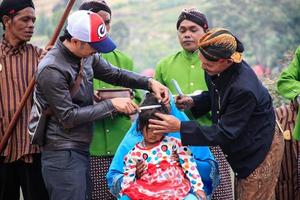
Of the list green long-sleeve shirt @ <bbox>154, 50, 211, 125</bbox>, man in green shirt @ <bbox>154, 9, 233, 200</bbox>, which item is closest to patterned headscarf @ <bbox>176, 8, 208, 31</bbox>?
man in green shirt @ <bbox>154, 9, 233, 200</bbox>

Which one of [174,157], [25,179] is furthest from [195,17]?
[25,179]

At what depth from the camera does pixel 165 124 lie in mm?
4430

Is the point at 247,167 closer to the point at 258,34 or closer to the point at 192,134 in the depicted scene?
the point at 192,134

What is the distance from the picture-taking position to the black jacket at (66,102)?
4.25 m

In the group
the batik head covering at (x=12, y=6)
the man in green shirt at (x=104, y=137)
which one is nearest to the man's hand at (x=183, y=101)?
the man in green shirt at (x=104, y=137)

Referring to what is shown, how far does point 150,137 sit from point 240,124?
735mm

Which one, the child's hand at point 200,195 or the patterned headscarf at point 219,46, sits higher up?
the patterned headscarf at point 219,46

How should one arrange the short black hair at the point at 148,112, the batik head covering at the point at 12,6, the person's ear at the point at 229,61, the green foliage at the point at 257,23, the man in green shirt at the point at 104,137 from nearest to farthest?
the person's ear at the point at 229,61 < the short black hair at the point at 148,112 < the batik head covering at the point at 12,6 < the man in green shirt at the point at 104,137 < the green foliage at the point at 257,23

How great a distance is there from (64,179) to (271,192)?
130 centimetres

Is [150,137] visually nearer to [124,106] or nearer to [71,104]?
[124,106]

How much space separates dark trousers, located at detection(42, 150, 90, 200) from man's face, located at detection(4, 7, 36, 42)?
96cm

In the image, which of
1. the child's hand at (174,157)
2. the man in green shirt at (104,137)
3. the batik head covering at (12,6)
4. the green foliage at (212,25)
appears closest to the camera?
the child's hand at (174,157)

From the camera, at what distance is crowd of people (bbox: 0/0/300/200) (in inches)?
170

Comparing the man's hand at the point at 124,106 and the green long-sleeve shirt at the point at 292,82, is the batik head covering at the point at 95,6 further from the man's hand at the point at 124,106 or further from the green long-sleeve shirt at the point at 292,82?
the green long-sleeve shirt at the point at 292,82
